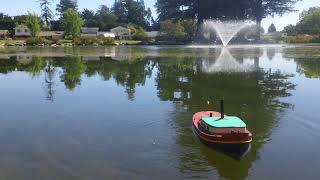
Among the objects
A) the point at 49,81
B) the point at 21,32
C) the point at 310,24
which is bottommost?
the point at 49,81

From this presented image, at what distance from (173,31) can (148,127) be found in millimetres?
139080

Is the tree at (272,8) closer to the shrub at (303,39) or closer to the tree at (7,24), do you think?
the shrub at (303,39)

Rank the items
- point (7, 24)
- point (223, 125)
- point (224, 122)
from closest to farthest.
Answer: point (223, 125) < point (224, 122) < point (7, 24)

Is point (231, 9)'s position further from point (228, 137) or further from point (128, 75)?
point (228, 137)

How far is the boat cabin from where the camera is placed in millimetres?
18938

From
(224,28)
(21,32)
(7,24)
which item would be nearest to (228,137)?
(224,28)

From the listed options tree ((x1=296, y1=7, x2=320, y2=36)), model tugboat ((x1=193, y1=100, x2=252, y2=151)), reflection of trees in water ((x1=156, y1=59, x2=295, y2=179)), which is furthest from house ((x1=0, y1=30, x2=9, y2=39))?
model tugboat ((x1=193, y1=100, x2=252, y2=151))

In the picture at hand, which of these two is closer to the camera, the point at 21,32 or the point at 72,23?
the point at 72,23

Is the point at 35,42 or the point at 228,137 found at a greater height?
the point at 35,42

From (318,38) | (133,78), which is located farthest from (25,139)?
(318,38)

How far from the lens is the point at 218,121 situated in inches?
787

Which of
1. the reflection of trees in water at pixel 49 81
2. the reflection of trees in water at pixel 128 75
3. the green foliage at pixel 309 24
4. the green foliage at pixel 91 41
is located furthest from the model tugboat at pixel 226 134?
the green foliage at pixel 309 24

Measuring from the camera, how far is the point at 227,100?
32344 millimetres

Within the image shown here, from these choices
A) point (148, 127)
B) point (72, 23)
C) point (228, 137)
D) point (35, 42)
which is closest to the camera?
point (228, 137)
